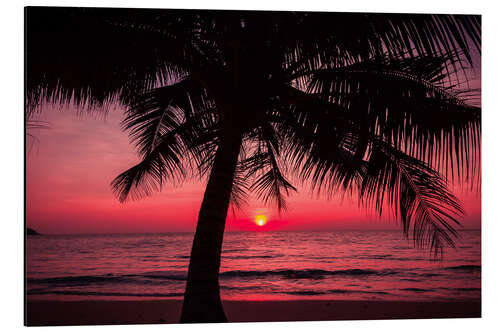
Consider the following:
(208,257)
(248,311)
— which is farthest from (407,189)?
(248,311)

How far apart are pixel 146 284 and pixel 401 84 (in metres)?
3.29

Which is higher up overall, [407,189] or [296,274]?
[407,189]

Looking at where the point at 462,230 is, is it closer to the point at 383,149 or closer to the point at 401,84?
the point at 383,149

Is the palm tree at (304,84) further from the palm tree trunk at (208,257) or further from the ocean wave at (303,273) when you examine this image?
the ocean wave at (303,273)

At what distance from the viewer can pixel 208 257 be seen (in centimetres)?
397

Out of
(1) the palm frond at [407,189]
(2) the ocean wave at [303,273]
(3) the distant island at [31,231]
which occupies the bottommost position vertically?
(2) the ocean wave at [303,273]

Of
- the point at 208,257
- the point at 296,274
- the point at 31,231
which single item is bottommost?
the point at 296,274

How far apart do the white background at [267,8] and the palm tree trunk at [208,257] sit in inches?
4.8

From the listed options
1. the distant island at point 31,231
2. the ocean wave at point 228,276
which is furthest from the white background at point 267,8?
the ocean wave at point 228,276

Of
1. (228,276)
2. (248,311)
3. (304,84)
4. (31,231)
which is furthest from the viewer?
(228,276)

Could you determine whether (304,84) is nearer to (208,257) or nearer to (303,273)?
(208,257)

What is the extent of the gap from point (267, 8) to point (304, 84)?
0.69 meters

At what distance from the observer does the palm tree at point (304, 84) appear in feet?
12.2

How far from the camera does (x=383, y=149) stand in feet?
12.9
